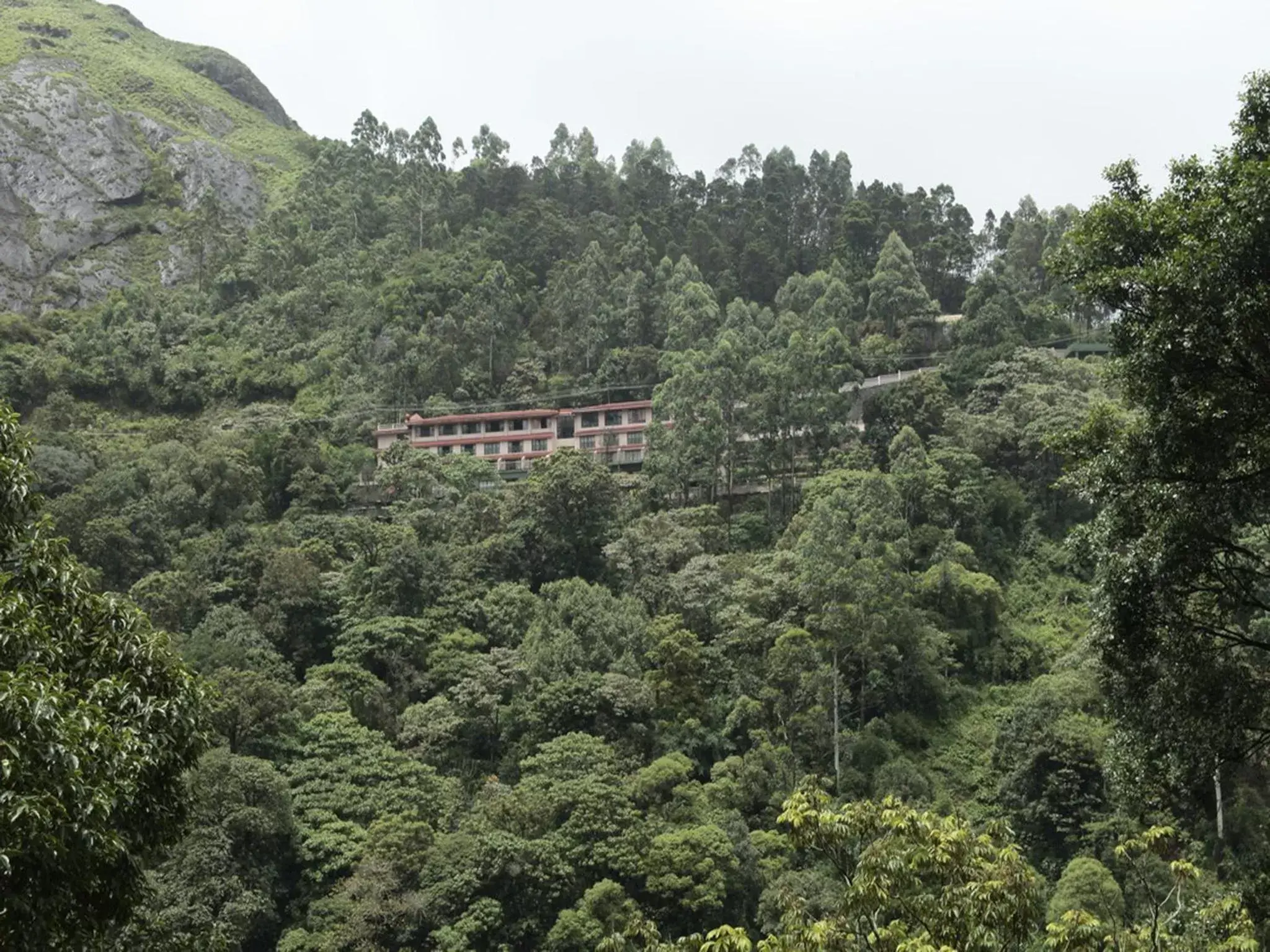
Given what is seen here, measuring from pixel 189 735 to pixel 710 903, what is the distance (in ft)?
56.9

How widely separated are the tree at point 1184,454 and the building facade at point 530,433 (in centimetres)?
3968

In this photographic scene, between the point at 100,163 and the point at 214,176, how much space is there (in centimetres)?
680

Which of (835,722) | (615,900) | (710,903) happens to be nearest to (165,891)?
(615,900)

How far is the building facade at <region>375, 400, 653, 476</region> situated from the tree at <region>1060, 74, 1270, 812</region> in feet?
130

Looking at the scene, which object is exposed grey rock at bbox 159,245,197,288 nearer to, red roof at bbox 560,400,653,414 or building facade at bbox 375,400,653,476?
building facade at bbox 375,400,653,476

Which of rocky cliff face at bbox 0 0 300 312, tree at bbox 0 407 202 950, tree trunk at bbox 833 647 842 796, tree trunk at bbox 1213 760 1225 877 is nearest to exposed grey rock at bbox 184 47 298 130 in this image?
rocky cliff face at bbox 0 0 300 312

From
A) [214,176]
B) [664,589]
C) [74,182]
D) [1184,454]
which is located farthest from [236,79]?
[1184,454]

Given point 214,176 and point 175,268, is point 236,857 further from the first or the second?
point 214,176

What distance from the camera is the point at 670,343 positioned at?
169 ft

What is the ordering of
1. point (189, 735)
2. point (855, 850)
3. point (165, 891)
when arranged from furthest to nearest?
point (165, 891) < point (855, 850) < point (189, 735)

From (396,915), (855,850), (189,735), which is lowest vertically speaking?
(396,915)

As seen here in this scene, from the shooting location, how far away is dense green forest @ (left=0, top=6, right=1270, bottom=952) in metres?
9.58

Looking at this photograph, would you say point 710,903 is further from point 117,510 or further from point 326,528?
point 117,510

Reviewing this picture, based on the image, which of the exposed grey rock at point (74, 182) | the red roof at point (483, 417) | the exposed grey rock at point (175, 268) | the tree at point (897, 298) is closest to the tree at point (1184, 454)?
the red roof at point (483, 417)
